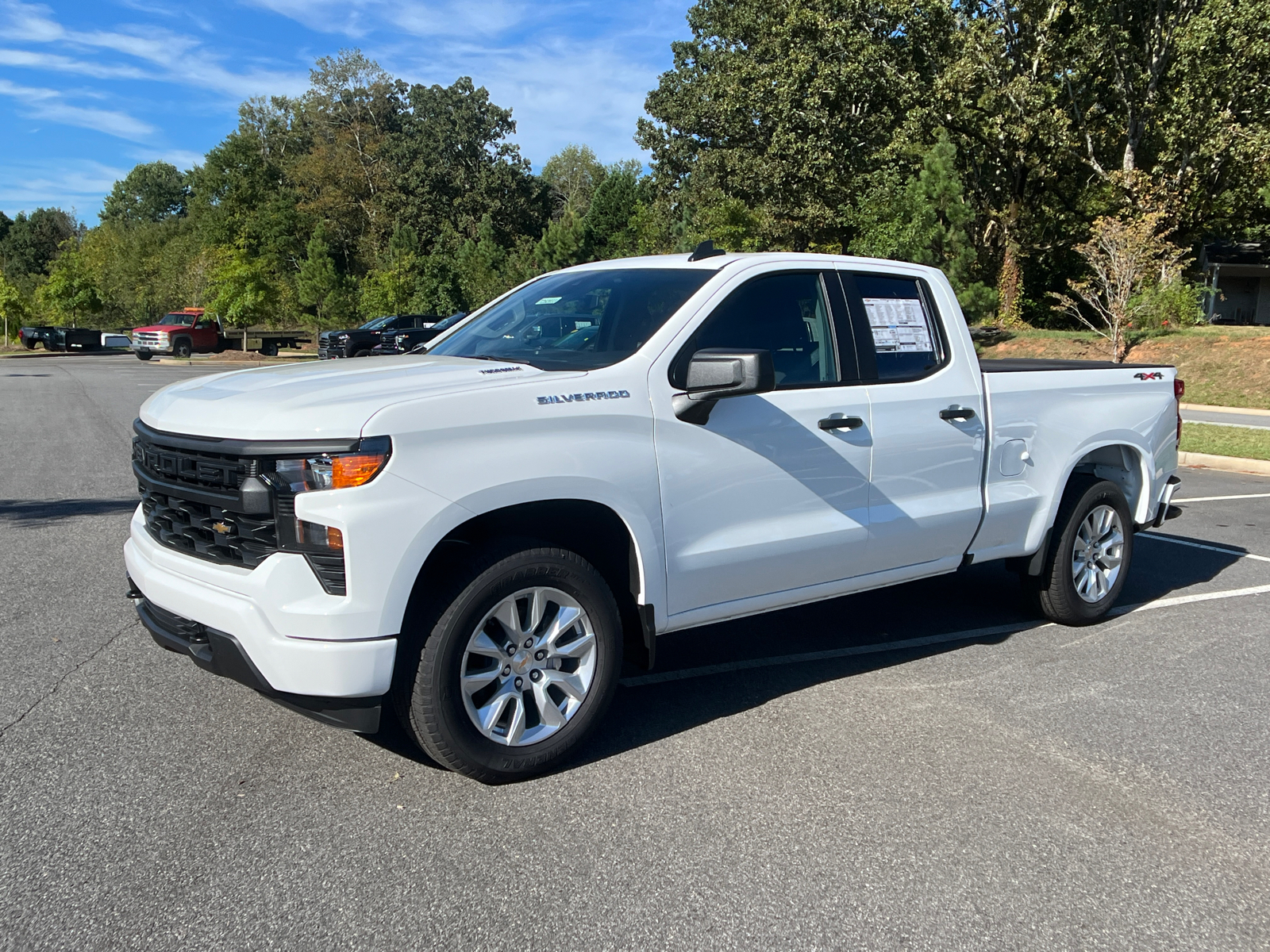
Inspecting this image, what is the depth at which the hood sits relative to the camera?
3.33 meters

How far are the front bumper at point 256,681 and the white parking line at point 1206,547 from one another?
6307mm

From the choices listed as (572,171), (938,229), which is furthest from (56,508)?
(572,171)

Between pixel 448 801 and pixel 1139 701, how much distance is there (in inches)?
127

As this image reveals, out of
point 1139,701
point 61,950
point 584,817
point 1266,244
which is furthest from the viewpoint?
point 1266,244

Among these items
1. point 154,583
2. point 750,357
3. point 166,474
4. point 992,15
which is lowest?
point 154,583

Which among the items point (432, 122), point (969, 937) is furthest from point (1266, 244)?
point (432, 122)

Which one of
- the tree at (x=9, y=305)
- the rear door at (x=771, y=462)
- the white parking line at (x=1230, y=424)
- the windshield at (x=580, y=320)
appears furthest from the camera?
the tree at (x=9, y=305)

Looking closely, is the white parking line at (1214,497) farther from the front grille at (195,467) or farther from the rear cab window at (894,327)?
the front grille at (195,467)

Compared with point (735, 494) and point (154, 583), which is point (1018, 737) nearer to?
point (735, 494)

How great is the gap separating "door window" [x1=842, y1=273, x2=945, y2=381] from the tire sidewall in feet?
4.46

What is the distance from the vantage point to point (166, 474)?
375 centimetres

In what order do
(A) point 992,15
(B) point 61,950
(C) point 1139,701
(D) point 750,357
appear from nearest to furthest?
(B) point 61,950 → (D) point 750,357 → (C) point 1139,701 → (A) point 992,15

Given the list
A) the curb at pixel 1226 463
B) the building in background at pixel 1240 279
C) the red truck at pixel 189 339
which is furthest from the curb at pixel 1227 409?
the red truck at pixel 189 339

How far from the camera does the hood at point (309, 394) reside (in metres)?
3.33
